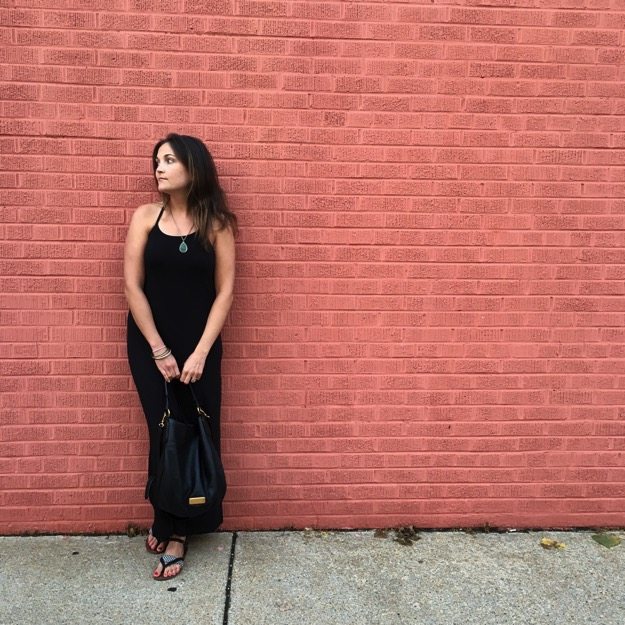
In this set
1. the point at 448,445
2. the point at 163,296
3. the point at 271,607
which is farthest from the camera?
the point at 448,445

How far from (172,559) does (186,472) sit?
46cm

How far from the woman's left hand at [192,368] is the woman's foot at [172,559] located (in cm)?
81

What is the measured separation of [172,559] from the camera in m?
3.03

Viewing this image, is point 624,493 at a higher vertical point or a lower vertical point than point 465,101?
lower

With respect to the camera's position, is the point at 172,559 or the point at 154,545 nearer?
the point at 172,559

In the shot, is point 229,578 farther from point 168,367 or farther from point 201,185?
point 201,185

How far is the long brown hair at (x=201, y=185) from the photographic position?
290 cm

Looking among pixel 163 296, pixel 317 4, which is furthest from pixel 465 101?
pixel 163 296

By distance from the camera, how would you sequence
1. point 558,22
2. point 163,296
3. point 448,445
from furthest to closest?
point 448,445 → point 558,22 → point 163,296

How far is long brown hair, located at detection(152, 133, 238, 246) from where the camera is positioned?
9.51 feet

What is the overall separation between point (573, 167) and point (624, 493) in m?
1.76

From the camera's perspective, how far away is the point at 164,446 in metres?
2.89

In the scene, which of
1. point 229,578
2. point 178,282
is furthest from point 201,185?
point 229,578

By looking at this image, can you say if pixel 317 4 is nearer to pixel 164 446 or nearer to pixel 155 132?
pixel 155 132
